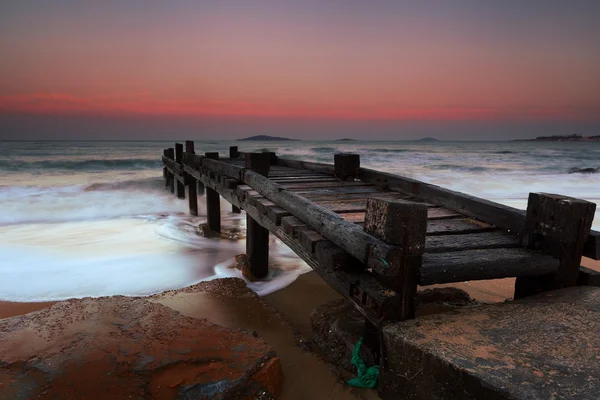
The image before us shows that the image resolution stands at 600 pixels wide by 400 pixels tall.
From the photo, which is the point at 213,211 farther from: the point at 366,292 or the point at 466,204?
the point at 366,292

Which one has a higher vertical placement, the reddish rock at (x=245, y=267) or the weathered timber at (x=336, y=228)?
the weathered timber at (x=336, y=228)

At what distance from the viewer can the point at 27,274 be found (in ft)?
20.3

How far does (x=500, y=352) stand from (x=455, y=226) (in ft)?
5.81

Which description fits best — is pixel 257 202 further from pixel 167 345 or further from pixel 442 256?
pixel 442 256

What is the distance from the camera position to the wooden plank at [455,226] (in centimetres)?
334

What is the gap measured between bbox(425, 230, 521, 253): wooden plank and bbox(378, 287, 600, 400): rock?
0.52 meters

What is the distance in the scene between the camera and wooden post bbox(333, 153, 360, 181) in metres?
6.15

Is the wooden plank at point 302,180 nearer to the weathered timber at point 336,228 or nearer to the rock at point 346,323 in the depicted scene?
the weathered timber at point 336,228

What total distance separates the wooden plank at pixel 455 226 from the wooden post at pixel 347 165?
102 inches

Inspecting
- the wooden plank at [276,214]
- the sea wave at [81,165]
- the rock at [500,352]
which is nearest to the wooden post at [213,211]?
the wooden plank at [276,214]

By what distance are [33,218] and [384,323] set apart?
12203 millimetres

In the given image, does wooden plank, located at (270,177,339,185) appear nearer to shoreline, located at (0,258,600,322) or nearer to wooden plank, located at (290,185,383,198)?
wooden plank, located at (290,185,383,198)

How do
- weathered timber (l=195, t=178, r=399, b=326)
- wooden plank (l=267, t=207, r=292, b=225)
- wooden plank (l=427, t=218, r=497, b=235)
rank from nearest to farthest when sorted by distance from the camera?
1. weathered timber (l=195, t=178, r=399, b=326)
2. wooden plank (l=427, t=218, r=497, b=235)
3. wooden plank (l=267, t=207, r=292, b=225)

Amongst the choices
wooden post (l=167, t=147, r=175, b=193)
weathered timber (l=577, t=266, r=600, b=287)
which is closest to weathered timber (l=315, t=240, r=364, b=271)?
weathered timber (l=577, t=266, r=600, b=287)
